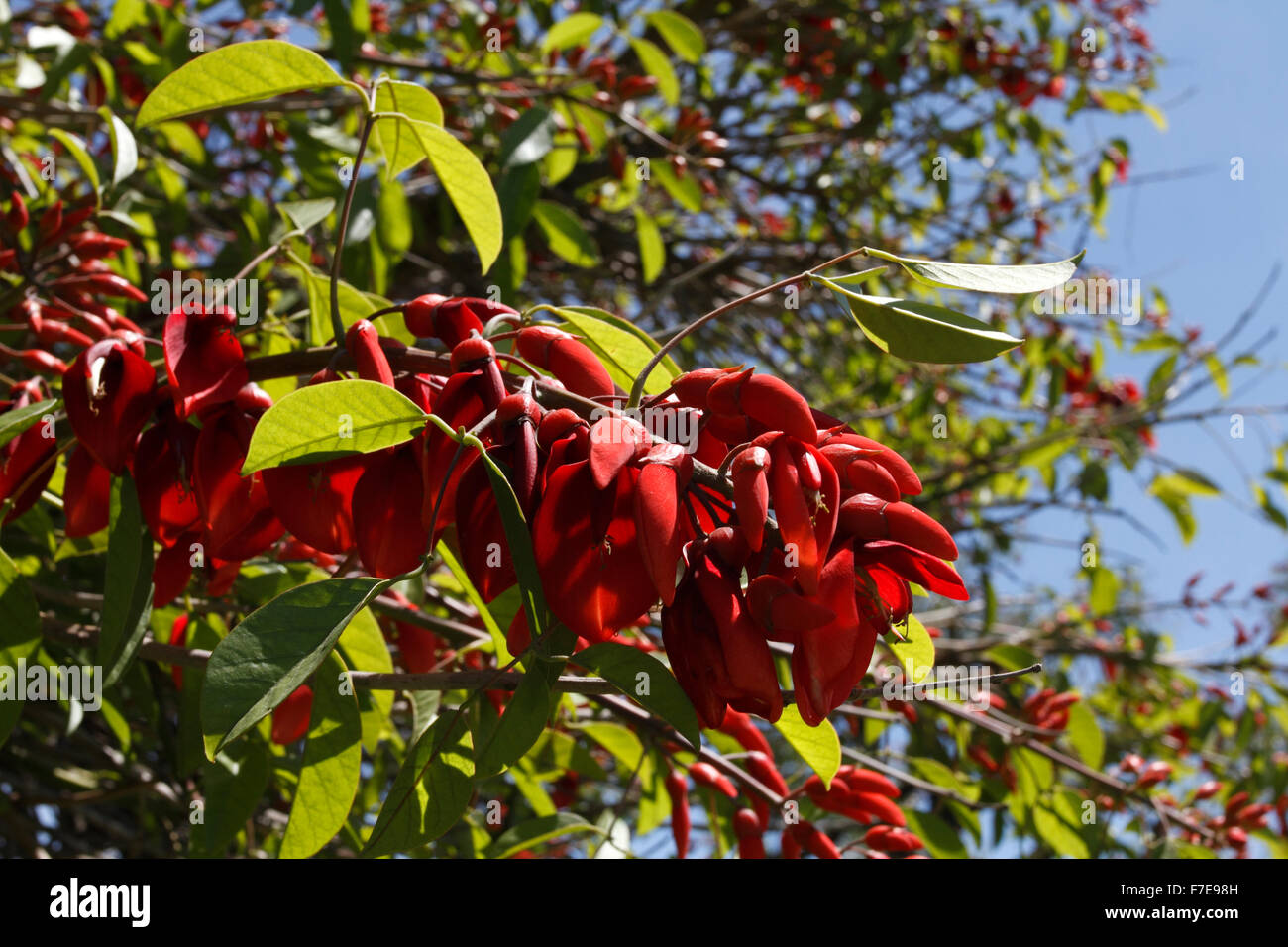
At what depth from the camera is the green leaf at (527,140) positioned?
1.82 meters

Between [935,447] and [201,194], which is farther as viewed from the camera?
[935,447]

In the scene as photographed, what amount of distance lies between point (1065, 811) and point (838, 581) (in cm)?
160

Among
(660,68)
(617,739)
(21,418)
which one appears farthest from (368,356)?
(660,68)

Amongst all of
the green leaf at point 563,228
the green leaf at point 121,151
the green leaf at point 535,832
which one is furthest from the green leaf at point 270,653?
the green leaf at point 563,228

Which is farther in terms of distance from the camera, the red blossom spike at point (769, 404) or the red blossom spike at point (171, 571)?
the red blossom spike at point (171, 571)

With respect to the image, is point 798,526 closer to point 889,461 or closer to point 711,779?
point 889,461

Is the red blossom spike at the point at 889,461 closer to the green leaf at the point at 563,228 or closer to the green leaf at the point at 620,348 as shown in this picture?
the green leaf at the point at 620,348

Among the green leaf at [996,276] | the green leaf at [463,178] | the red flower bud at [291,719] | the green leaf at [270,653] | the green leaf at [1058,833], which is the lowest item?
the green leaf at [1058,833]

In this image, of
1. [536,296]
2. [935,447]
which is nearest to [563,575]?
[536,296]

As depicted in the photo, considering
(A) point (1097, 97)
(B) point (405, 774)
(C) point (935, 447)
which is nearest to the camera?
(B) point (405, 774)

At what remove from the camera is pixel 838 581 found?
61 cm

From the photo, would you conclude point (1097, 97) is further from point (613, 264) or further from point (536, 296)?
point (536, 296)

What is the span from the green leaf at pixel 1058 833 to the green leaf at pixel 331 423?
5.45ft

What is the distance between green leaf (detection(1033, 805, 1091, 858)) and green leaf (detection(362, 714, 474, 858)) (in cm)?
145
